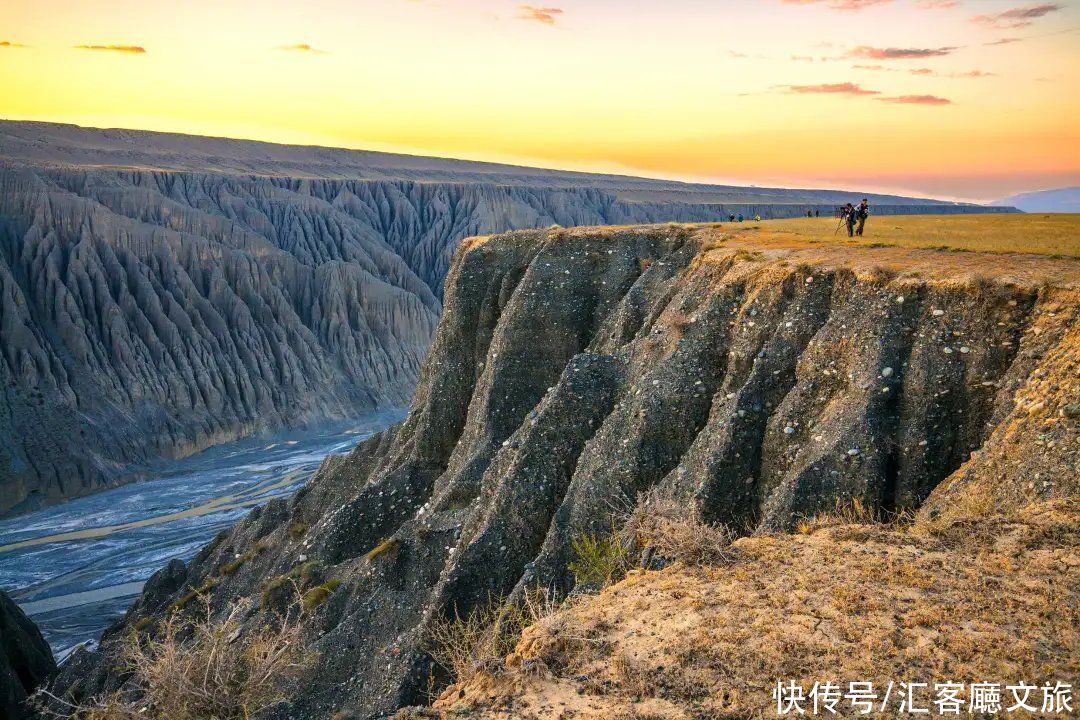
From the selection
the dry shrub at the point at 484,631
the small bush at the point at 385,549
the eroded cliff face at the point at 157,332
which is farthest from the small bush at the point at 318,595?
the eroded cliff face at the point at 157,332

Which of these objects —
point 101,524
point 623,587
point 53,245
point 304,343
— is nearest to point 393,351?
point 304,343

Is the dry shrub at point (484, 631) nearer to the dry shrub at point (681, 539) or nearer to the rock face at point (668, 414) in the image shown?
the rock face at point (668, 414)

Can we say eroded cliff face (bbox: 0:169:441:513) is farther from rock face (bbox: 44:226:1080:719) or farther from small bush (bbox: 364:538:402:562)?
small bush (bbox: 364:538:402:562)

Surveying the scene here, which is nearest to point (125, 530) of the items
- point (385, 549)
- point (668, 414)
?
point (385, 549)

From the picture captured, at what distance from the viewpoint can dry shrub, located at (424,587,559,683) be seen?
35.2 feet

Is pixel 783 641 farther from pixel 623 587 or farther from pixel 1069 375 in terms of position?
pixel 1069 375

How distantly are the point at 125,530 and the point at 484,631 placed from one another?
53878 millimetres

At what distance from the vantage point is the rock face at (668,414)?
12883 millimetres

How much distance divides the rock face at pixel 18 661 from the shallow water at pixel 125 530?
774cm

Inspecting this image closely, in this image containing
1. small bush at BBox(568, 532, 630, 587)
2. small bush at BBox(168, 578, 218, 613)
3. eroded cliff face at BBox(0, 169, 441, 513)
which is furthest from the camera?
eroded cliff face at BBox(0, 169, 441, 513)

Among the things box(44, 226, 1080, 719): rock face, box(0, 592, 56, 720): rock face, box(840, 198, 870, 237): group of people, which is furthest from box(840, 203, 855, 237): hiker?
box(0, 592, 56, 720): rock face

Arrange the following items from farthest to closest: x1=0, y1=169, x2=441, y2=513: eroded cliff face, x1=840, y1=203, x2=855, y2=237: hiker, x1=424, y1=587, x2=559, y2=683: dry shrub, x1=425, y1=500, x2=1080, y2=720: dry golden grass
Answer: x1=0, y1=169, x2=441, y2=513: eroded cliff face
x1=840, y1=203, x2=855, y2=237: hiker
x1=424, y1=587, x2=559, y2=683: dry shrub
x1=425, y1=500, x2=1080, y2=720: dry golden grass

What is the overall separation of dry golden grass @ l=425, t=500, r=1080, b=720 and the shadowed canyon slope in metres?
66.4

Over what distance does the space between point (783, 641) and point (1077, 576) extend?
3309 millimetres
